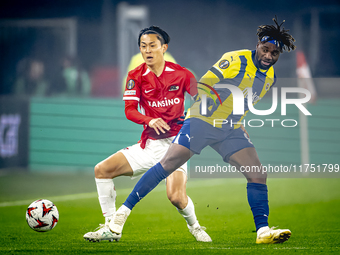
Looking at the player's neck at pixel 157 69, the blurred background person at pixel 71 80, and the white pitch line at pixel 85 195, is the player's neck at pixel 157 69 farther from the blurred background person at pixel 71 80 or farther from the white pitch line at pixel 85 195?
the blurred background person at pixel 71 80

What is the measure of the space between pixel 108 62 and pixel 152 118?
8.96 meters

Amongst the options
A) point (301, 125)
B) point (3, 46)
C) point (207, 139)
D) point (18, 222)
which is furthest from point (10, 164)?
point (207, 139)

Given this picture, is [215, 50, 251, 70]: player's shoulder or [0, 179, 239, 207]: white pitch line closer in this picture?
[215, 50, 251, 70]: player's shoulder

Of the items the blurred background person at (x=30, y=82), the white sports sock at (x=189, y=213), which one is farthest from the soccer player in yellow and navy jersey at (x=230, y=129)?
the blurred background person at (x=30, y=82)

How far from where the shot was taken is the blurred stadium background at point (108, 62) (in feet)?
34.8

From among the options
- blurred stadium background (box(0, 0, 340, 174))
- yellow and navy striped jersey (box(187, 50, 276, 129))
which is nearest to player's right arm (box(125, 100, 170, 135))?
yellow and navy striped jersey (box(187, 50, 276, 129))

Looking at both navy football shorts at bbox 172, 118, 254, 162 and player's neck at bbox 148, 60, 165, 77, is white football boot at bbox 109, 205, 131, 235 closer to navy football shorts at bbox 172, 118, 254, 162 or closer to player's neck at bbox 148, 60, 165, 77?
navy football shorts at bbox 172, 118, 254, 162

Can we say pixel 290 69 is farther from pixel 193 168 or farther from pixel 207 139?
pixel 207 139

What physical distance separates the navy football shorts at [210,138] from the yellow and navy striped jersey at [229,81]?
0.23 ft

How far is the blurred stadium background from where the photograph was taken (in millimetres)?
10609

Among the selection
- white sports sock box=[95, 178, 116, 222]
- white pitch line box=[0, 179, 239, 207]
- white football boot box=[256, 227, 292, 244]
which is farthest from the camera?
white pitch line box=[0, 179, 239, 207]

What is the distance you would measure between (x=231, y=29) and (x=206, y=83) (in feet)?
31.4

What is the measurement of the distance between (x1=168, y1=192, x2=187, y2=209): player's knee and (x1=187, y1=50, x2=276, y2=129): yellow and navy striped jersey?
67 cm

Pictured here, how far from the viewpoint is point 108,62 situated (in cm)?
1284
